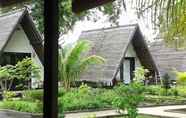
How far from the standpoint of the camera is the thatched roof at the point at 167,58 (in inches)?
814

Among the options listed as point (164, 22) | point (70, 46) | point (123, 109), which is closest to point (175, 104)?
point (70, 46)

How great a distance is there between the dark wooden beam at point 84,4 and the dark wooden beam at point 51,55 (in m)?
0.10

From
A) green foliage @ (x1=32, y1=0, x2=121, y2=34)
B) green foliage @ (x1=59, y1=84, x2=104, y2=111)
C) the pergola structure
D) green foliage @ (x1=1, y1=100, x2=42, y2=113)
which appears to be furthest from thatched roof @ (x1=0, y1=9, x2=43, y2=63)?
the pergola structure

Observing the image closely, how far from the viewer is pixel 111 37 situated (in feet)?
60.2

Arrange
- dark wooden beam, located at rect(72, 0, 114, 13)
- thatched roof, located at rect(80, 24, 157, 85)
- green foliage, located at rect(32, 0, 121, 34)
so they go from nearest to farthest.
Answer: dark wooden beam, located at rect(72, 0, 114, 13), green foliage, located at rect(32, 0, 121, 34), thatched roof, located at rect(80, 24, 157, 85)

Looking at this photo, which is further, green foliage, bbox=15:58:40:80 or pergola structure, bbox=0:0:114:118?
green foliage, bbox=15:58:40:80

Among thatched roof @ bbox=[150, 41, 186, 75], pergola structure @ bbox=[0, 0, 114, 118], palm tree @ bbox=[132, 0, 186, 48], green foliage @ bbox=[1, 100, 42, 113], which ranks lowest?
green foliage @ bbox=[1, 100, 42, 113]

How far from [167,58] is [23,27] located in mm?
9173

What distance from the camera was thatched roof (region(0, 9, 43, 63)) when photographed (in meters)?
13.5

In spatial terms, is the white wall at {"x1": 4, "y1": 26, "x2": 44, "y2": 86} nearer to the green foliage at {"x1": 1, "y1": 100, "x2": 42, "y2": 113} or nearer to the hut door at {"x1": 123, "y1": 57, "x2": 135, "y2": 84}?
the green foliage at {"x1": 1, "y1": 100, "x2": 42, "y2": 113}

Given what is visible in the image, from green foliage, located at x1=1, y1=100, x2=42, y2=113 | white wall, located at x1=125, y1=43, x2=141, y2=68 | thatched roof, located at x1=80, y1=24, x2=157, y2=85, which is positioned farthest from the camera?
white wall, located at x1=125, y1=43, x2=141, y2=68

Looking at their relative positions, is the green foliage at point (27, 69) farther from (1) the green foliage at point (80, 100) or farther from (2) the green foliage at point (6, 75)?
(1) the green foliage at point (80, 100)

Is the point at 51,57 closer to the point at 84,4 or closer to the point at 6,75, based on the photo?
the point at 84,4

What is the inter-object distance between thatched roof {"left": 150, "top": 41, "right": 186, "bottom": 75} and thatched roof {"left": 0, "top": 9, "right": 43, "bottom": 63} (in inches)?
305
